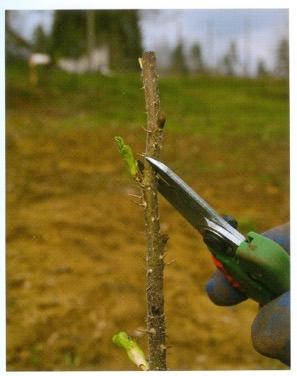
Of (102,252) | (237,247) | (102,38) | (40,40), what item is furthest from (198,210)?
(102,38)

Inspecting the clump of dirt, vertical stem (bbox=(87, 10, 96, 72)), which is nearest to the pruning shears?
the clump of dirt

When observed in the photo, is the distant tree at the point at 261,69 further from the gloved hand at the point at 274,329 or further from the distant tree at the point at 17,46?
the gloved hand at the point at 274,329

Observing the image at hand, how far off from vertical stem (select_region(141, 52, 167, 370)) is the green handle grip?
92mm

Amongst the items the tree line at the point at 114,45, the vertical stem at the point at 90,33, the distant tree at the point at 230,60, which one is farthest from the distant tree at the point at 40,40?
the distant tree at the point at 230,60

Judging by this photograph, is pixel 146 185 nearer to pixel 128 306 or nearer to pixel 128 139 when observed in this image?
pixel 128 306

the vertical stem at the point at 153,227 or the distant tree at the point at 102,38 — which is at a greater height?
the distant tree at the point at 102,38

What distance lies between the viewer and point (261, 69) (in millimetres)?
1697

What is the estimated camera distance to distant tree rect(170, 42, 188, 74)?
6.20ft

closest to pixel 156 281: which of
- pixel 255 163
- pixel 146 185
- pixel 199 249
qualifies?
pixel 146 185

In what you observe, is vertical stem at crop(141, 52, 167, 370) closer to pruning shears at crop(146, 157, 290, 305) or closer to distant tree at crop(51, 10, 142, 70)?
pruning shears at crop(146, 157, 290, 305)

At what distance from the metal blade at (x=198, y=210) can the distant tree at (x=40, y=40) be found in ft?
3.63

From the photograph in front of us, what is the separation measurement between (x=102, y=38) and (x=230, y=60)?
618mm

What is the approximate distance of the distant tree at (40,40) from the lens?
5.37ft

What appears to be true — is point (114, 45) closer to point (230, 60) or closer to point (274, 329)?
point (230, 60)
